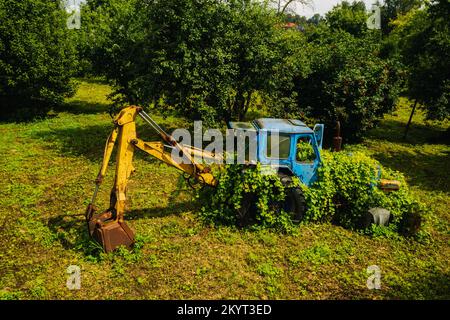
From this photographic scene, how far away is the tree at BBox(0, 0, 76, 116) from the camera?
51.1 ft

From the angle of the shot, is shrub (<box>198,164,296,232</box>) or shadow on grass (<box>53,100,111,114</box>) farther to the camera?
shadow on grass (<box>53,100,111,114</box>)

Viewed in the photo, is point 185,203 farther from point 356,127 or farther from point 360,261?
point 356,127

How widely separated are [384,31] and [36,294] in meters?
54.1

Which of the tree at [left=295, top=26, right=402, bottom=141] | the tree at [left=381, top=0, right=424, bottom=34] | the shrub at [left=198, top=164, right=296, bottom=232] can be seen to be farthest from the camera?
the tree at [left=381, top=0, right=424, bottom=34]

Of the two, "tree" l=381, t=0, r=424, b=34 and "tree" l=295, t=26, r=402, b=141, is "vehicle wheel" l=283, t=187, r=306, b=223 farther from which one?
"tree" l=381, t=0, r=424, b=34

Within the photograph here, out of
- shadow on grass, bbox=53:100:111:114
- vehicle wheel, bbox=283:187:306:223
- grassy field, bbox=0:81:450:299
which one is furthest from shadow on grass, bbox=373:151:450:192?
shadow on grass, bbox=53:100:111:114

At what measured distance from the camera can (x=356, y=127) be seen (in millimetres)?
15227

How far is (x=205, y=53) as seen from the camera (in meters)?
11.2

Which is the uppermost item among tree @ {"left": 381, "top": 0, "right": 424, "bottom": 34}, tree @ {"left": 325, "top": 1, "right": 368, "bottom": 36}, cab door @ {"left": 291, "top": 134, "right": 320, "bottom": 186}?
tree @ {"left": 381, "top": 0, "right": 424, "bottom": 34}

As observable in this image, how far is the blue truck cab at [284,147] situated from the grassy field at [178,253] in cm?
143

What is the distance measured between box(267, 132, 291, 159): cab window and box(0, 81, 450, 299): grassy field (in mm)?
1834

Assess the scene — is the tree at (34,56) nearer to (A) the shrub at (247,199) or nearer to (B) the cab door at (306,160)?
(A) the shrub at (247,199)

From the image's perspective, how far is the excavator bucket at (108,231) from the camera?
6.71 m

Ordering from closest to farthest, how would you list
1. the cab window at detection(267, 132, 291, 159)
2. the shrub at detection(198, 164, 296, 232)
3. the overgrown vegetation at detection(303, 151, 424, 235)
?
1. the shrub at detection(198, 164, 296, 232)
2. the cab window at detection(267, 132, 291, 159)
3. the overgrown vegetation at detection(303, 151, 424, 235)
